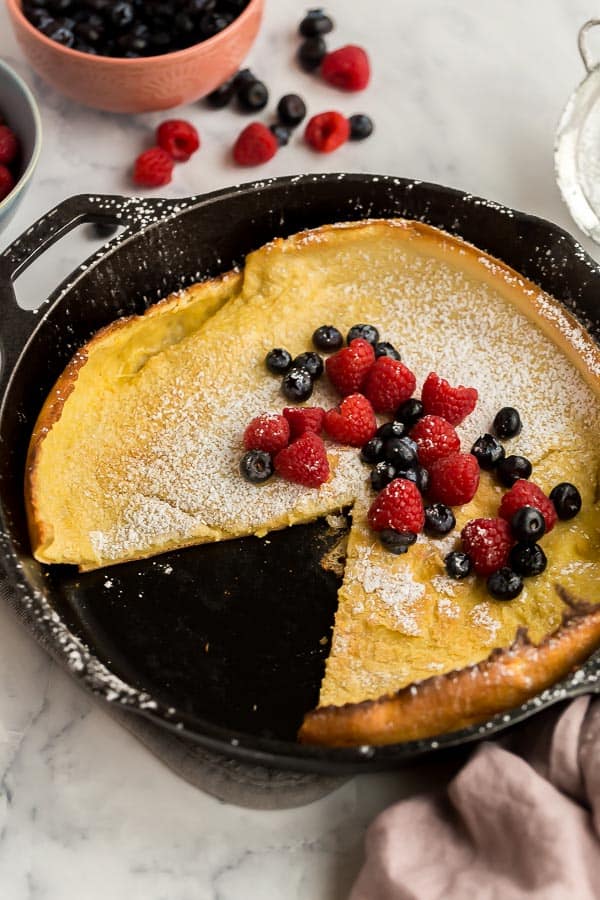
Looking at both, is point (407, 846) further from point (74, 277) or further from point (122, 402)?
point (74, 277)

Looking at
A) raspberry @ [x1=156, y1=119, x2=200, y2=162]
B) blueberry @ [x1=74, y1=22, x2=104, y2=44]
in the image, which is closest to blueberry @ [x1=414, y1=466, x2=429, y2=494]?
raspberry @ [x1=156, y1=119, x2=200, y2=162]

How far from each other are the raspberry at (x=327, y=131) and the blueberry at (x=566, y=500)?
1.43 metres

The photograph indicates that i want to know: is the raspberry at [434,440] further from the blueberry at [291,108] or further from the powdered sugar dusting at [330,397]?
the blueberry at [291,108]

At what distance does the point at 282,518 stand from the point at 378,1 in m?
2.10

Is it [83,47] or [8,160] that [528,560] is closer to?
[8,160]

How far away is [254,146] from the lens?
330cm

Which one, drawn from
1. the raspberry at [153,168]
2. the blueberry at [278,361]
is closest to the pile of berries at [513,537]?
the blueberry at [278,361]

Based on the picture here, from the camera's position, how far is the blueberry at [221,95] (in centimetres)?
342

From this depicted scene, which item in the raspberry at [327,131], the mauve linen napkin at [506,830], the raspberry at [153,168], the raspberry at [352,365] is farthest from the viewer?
the raspberry at [327,131]

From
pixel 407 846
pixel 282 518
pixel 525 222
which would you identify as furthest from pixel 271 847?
pixel 525 222

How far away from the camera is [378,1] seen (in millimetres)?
3732

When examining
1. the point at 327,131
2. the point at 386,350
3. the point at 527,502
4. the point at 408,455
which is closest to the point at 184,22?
the point at 327,131

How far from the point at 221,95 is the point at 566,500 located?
1.79 metres

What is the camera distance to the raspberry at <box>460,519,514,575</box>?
7.91 ft
